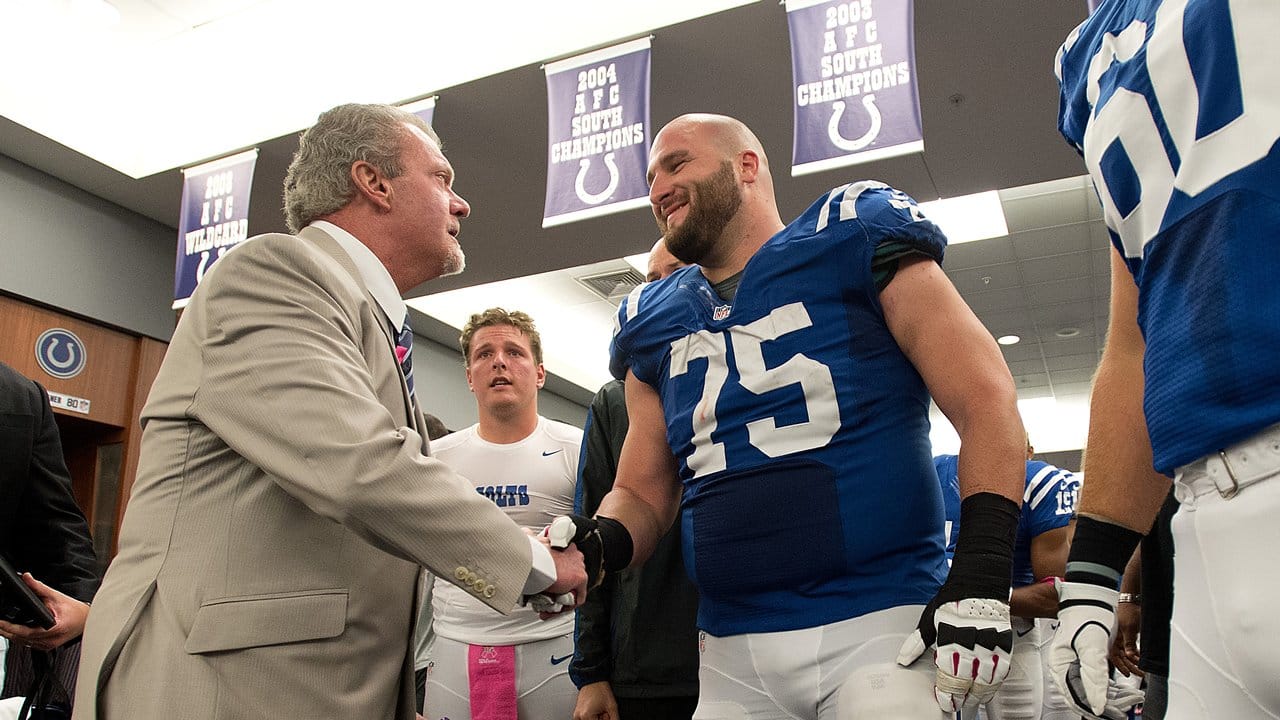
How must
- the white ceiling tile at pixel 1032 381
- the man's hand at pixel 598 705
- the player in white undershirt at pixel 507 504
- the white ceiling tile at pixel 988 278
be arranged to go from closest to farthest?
the man's hand at pixel 598 705 < the player in white undershirt at pixel 507 504 < the white ceiling tile at pixel 988 278 < the white ceiling tile at pixel 1032 381

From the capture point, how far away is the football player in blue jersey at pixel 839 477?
1.52 meters

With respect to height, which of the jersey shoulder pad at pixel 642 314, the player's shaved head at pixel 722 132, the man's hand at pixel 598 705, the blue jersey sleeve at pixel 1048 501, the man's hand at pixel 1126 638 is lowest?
the man's hand at pixel 598 705

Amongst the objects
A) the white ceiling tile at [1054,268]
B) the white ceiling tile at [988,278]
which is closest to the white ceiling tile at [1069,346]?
the white ceiling tile at [1054,268]

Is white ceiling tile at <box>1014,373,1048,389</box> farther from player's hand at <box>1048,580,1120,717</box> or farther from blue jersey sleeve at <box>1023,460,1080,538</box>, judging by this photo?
player's hand at <box>1048,580,1120,717</box>

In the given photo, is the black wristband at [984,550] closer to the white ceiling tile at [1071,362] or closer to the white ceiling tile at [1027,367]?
the white ceiling tile at [1027,367]

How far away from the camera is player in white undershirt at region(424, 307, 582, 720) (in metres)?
2.96

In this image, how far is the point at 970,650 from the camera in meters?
1.40

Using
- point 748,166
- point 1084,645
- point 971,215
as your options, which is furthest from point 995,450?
point 971,215

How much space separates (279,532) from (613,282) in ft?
25.0

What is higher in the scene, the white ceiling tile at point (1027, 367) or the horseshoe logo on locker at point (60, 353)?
the white ceiling tile at point (1027, 367)

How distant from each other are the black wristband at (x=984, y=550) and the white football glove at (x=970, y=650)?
0.07 feet

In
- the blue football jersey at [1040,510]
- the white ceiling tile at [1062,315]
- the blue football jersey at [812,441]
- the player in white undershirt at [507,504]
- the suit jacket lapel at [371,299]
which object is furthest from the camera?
the white ceiling tile at [1062,315]

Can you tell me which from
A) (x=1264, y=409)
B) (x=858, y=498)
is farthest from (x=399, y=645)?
(x=1264, y=409)

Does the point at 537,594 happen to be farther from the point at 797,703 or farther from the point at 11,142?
the point at 11,142
